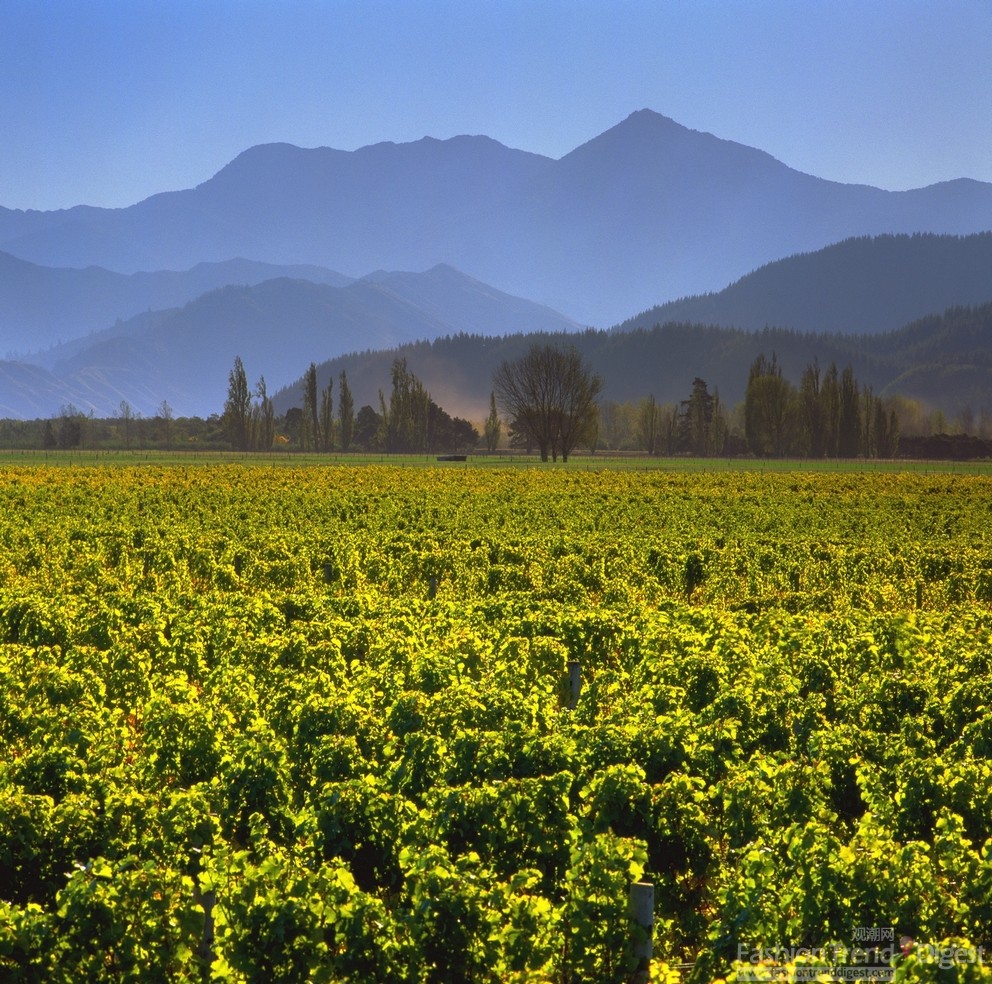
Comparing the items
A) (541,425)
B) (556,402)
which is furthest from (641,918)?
(556,402)

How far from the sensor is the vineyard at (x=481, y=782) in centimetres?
680

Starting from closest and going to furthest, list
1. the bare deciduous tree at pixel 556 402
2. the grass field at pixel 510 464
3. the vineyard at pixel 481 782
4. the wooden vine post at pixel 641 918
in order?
the vineyard at pixel 481 782, the wooden vine post at pixel 641 918, the grass field at pixel 510 464, the bare deciduous tree at pixel 556 402

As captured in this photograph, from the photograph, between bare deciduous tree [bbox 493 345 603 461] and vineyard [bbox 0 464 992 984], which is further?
bare deciduous tree [bbox 493 345 603 461]

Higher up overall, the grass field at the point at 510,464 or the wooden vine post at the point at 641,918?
the grass field at the point at 510,464

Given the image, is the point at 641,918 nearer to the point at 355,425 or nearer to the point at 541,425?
the point at 541,425

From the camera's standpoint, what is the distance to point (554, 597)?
2127cm

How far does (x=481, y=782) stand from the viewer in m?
9.50

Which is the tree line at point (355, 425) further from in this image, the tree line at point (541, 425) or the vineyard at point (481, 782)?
the vineyard at point (481, 782)

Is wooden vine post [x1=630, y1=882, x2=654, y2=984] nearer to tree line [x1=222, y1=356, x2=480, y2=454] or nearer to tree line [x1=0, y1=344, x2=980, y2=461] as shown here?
tree line [x1=0, y1=344, x2=980, y2=461]

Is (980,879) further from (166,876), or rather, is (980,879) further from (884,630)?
(884,630)

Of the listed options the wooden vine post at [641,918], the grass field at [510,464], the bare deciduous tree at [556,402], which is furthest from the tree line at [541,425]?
the wooden vine post at [641,918]

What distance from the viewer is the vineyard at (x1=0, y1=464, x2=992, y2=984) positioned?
22.3 ft

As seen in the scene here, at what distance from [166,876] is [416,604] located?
37.2ft

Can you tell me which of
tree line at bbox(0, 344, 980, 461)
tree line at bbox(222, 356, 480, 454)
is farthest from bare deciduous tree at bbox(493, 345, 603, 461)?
tree line at bbox(222, 356, 480, 454)
